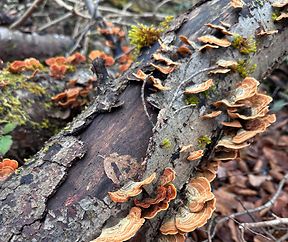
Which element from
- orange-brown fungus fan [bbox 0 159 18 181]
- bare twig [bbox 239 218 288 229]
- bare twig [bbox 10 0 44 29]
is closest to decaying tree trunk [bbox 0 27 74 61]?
bare twig [bbox 10 0 44 29]

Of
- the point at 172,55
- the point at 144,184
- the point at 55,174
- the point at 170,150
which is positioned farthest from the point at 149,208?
the point at 172,55

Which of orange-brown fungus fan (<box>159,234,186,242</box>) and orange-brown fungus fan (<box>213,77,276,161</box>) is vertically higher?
orange-brown fungus fan (<box>213,77,276,161</box>)

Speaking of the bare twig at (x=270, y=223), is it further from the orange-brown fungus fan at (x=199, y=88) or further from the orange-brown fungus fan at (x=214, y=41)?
the orange-brown fungus fan at (x=214, y=41)

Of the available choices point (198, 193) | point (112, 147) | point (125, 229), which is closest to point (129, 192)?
point (125, 229)

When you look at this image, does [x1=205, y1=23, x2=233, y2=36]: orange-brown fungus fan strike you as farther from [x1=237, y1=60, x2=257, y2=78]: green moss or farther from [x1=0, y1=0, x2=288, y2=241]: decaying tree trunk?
[x1=237, y1=60, x2=257, y2=78]: green moss

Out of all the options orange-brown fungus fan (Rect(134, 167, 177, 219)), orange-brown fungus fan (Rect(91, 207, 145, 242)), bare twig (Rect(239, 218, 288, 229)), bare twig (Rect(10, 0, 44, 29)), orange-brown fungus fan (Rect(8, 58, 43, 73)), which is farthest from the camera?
bare twig (Rect(10, 0, 44, 29))

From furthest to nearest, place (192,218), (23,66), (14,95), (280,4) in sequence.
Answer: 1. (23,66)
2. (14,95)
3. (280,4)
4. (192,218)

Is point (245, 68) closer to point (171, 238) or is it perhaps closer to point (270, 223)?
point (270, 223)
